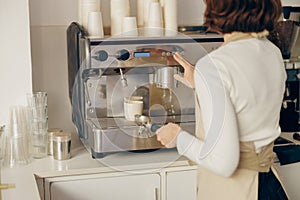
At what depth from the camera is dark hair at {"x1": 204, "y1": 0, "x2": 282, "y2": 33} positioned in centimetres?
126

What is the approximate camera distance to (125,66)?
5.86ft

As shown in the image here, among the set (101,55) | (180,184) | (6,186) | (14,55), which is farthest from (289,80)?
(6,186)

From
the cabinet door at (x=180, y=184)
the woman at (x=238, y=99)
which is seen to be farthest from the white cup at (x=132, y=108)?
the woman at (x=238, y=99)

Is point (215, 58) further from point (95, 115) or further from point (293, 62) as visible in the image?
point (293, 62)

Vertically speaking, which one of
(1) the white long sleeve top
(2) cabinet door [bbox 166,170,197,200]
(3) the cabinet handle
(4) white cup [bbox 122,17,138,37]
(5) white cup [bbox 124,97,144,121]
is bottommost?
(2) cabinet door [bbox 166,170,197,200]

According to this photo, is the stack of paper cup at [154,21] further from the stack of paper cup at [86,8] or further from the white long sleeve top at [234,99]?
the white long sleeve top at [234,99]

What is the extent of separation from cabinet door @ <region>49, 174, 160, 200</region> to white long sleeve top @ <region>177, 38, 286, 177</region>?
471 millimetres

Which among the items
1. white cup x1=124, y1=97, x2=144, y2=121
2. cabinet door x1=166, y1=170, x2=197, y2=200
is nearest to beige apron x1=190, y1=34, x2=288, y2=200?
cabinet door x1=166, y1=170, x2=197, y2=200

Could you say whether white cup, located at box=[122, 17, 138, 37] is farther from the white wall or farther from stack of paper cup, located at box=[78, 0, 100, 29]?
the white wall

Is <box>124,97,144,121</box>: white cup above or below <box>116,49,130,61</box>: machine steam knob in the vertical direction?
below

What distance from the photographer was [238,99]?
125cm

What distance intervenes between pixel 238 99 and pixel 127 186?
2.17 ft

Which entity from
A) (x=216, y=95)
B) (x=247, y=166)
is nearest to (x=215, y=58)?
(x=216, y=95)

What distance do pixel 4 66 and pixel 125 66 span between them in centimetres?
45
